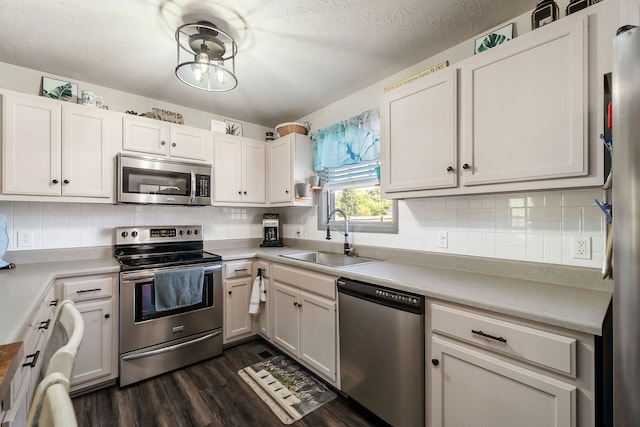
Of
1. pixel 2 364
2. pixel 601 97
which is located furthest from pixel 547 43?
pixel 2 364

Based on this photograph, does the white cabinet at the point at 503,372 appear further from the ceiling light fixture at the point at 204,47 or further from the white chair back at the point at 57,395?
the ceiling light fixture at the point at 204,47

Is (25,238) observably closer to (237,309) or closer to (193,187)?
(193,187)

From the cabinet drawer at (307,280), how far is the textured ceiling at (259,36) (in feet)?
5.22

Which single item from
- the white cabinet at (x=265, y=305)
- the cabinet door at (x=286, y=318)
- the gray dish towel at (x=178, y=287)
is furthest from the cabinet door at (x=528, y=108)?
the gray dish towel at (x=178, y=287)

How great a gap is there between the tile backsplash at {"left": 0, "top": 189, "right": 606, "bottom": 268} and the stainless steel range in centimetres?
25

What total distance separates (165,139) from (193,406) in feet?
7.01

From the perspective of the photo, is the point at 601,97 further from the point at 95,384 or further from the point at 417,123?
the point at 95,384

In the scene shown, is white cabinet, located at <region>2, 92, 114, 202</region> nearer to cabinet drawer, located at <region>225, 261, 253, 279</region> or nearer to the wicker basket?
cabinet drawer, located at <region>225, 261, 253, 279</region>

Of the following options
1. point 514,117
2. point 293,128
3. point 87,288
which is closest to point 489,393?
point 514,117

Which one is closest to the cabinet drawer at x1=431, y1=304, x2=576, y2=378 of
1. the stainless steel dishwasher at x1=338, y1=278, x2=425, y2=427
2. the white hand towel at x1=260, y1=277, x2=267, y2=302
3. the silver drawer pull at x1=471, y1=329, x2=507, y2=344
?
the silver drawer pull at x1=471, y1=329, x2=507, y2=344

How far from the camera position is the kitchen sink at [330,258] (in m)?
2.42

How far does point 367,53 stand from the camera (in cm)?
204

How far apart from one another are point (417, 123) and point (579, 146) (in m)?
0.81

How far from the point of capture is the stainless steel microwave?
2.31 m
